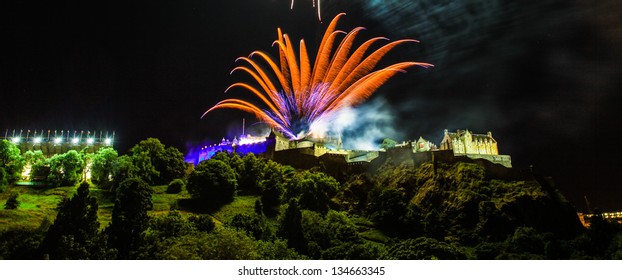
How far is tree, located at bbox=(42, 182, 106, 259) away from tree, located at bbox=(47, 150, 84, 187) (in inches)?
658

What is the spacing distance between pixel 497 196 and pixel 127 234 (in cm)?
2450

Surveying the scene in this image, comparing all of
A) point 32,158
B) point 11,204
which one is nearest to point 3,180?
point 11,204

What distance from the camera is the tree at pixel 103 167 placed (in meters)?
35.8

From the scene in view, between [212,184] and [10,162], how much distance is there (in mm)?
16255

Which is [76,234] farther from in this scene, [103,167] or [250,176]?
[250,176]

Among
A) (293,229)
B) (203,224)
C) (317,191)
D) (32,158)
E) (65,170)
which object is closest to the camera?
(293,229)

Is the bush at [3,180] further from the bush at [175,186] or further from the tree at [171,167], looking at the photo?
the tree at [171,167]

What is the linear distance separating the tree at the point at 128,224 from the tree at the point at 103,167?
49.2ft

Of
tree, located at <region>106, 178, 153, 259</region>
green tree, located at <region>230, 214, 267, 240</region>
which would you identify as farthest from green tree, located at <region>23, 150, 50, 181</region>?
green tree, located at <region>230, 214, 267, 240</region>

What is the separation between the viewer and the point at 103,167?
118 feet

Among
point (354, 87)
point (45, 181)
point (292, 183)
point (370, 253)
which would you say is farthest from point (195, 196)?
point (370, 253)

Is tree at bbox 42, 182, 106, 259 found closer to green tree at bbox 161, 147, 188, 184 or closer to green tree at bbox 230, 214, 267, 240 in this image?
green tree at bbox 230, 214, 267, 240

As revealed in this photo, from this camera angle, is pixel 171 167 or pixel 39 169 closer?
pixel 39 169
